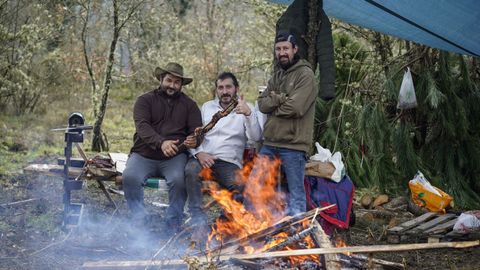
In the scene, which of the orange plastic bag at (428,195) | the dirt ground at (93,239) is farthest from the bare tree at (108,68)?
the orange plastic bag at (428,195)

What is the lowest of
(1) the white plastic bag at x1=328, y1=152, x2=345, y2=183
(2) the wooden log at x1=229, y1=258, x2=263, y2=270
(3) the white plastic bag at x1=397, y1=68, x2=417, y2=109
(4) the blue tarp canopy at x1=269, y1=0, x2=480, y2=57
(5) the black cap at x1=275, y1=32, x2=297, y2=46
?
(2) the wooden log at x1=229, y1=258, x2=263, y2=270

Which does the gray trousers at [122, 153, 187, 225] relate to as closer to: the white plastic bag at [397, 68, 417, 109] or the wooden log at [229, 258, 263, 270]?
the wooden log at [229, 258, 263, 270]

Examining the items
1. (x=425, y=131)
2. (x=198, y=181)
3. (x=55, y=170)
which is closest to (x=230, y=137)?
(x=198, y=181)

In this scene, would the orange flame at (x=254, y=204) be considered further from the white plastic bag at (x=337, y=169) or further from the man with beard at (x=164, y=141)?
the white plastic bag at (x=337, y=169)

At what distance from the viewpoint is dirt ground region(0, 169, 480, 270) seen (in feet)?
14.5

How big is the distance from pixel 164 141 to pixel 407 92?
2.75 m

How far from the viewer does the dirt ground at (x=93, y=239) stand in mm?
4429

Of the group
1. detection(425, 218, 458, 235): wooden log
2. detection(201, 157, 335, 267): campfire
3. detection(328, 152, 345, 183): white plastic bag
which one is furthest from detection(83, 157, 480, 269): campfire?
detection(425, 218, 458, 235): wooden log

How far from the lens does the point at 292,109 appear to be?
462cm

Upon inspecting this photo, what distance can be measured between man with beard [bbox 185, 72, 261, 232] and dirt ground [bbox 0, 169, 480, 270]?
0.42 meters

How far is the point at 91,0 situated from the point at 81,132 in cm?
491

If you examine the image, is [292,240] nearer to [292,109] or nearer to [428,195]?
[292,109]

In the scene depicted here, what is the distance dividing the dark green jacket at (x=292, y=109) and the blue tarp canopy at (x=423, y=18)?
98cm

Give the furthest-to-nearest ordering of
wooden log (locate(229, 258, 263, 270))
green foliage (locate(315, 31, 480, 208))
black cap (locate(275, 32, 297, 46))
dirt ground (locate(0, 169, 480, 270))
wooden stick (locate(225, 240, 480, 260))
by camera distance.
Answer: green foliage (locate(315, 31, 480, 208)), black cap (locate(275, 32, 297, 46)), dirt ground (locate(0, 169, 480, 270)), wooden log (locate(229, 258, 263, 270)), wooden stick (locate(225, 240, 480, 260))
